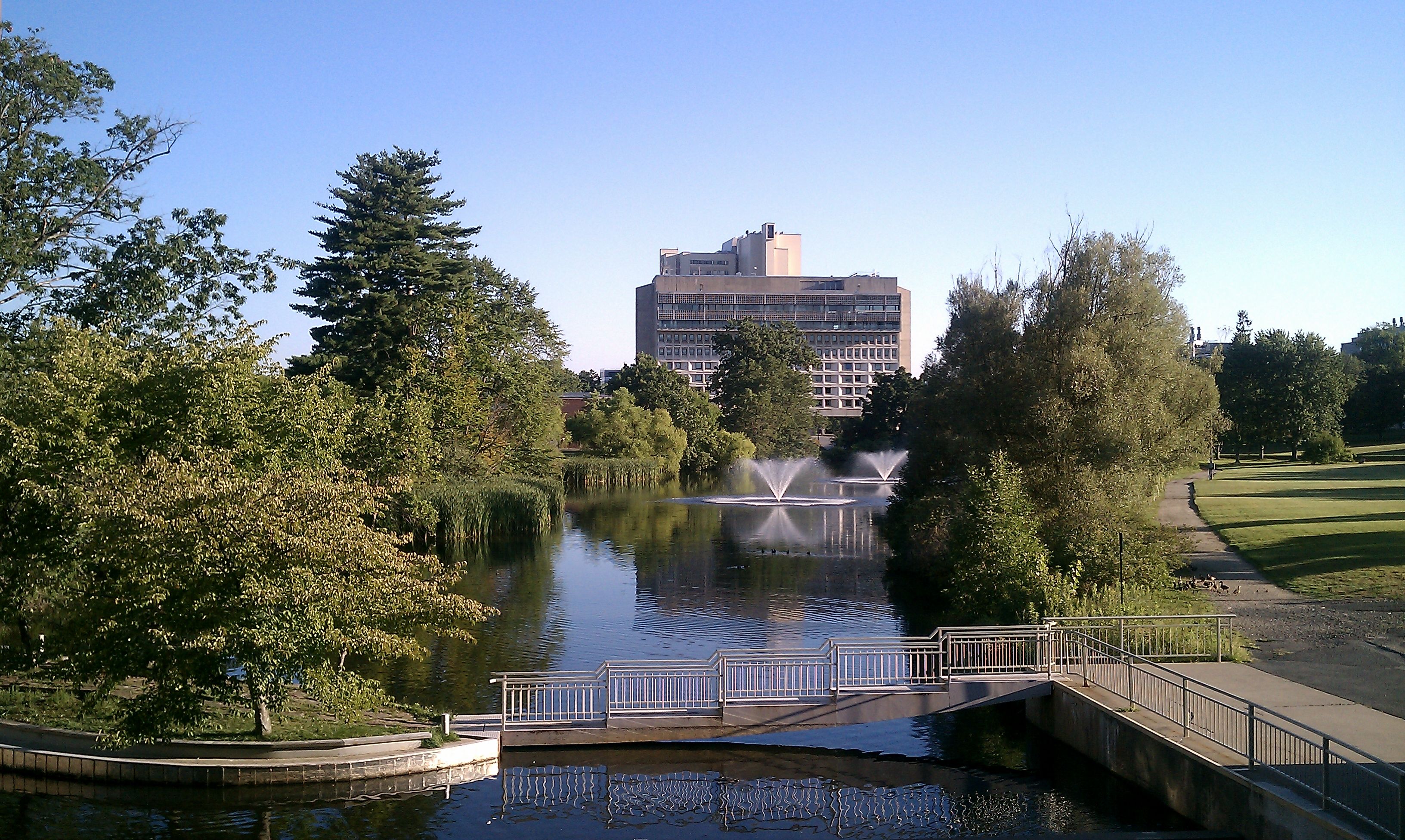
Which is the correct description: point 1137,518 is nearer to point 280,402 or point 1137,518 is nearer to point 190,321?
point 280,402

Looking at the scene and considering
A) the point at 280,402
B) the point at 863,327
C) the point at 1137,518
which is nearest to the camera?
the point at 280,402

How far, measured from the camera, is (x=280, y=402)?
25500 millimetres

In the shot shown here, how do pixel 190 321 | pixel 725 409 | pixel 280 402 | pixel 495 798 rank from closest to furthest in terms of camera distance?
pixel 495 798, pixel 280 402, pixel 190 321, pixel 725 409

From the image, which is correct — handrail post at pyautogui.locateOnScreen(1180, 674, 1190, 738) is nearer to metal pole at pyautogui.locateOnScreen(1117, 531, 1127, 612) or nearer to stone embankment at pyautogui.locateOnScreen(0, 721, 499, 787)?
metal pole at pyautogui.locateOnScreen(1117, 531, 1127, 612)

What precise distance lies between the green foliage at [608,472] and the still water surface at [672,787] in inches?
2015

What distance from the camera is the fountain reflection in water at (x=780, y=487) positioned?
69.9 meters

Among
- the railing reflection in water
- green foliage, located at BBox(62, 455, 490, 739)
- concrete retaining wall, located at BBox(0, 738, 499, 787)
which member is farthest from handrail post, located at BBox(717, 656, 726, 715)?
green foliage, located at BBox(62, 455, 490, 739)

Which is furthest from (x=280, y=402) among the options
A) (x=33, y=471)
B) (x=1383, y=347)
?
(x=1383, y=347)

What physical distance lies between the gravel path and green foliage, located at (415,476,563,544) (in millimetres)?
31117

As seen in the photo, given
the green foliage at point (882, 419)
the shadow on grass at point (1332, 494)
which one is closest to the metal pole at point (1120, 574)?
the shadow on grass at point (1332, 494)

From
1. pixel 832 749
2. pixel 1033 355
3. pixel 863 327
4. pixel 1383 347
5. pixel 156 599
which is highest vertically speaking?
pixel 863 327

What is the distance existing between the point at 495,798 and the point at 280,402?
12925mm

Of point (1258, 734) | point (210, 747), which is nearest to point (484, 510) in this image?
point (210, 747)

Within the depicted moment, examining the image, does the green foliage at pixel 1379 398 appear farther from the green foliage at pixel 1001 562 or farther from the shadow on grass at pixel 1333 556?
the green foliage at pixel 1001 562
